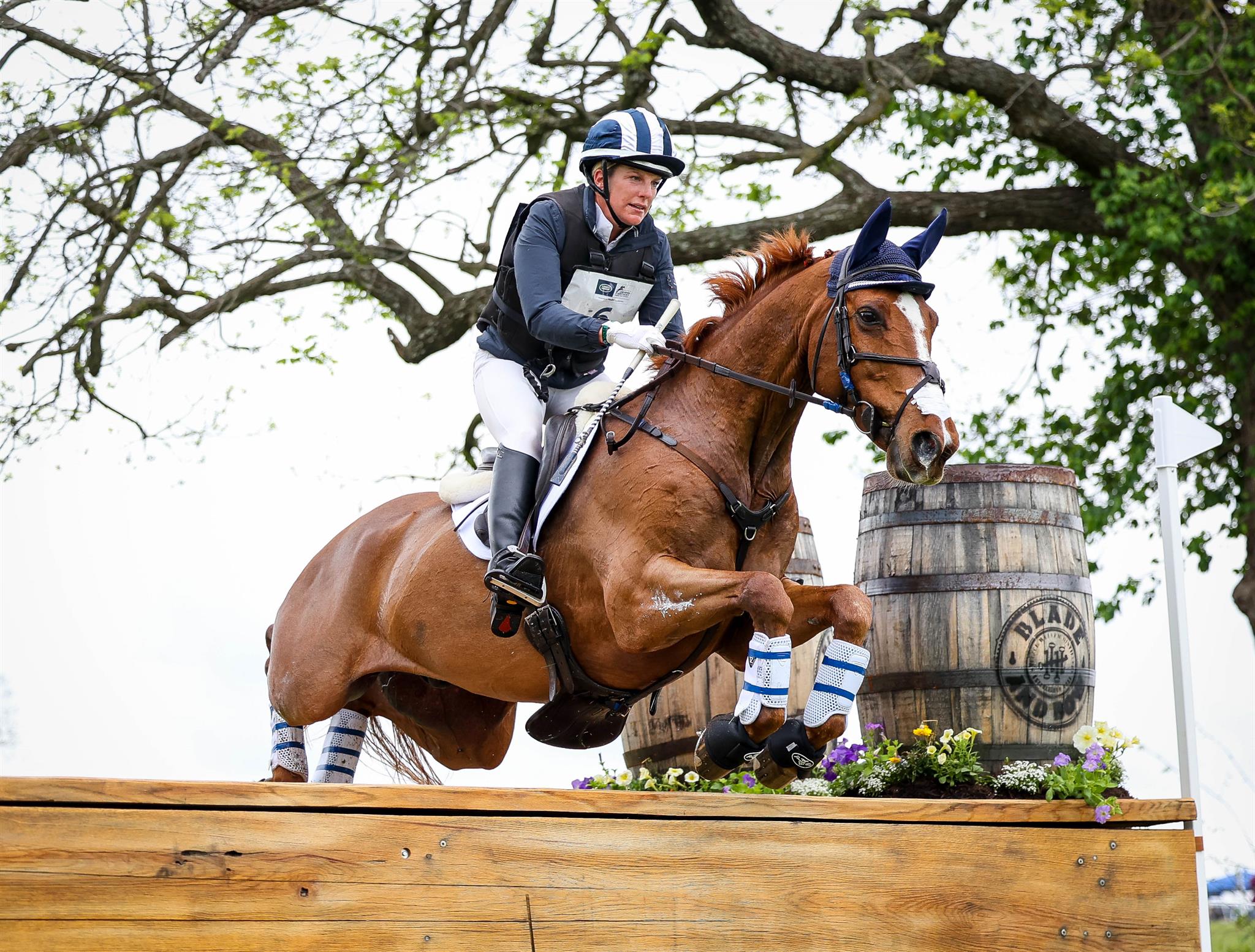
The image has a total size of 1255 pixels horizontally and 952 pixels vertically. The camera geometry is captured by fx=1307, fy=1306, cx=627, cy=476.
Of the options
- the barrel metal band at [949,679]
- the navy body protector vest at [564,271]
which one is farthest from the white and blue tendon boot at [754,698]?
the barrel metal band at [949,679]

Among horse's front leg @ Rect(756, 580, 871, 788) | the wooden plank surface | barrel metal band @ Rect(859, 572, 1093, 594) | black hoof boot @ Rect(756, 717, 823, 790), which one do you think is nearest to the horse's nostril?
horse's front leg @ Rect(756, 580, 871, 788)

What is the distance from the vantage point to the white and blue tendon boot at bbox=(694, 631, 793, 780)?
118 inches

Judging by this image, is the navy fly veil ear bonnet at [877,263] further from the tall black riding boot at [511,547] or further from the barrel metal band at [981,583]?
the barrel metal band at [981,583]

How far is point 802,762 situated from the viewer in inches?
120

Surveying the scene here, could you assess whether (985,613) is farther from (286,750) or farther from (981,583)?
(286,750)

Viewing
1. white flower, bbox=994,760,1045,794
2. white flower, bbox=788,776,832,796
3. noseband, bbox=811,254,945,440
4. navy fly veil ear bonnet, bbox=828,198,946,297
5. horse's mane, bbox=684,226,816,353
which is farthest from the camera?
white flower, bbox=788,776,832,796

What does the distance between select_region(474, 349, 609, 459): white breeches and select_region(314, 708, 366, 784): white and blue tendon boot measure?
1309mm

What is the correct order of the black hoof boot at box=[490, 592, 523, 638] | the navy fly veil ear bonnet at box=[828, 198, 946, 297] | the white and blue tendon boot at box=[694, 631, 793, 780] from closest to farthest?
the white and blue tendon boot at box=[694, 631, 793, 780]
the navy fly veil ear bonnet at box=[828, 198, 946, 297]
the black hoof boot at box=[490, 592, 523, 638]

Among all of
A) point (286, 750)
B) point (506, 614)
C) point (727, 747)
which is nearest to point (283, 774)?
point (286, 750)

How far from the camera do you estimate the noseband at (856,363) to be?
318 cm

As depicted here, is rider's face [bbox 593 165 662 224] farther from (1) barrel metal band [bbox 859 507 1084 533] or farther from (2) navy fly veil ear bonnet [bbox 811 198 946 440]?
(1) barrel metal band [bbox 859 507 1084 533]

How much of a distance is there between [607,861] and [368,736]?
2.16 m

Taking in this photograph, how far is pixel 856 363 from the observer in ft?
10.6

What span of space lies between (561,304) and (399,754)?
202cm
